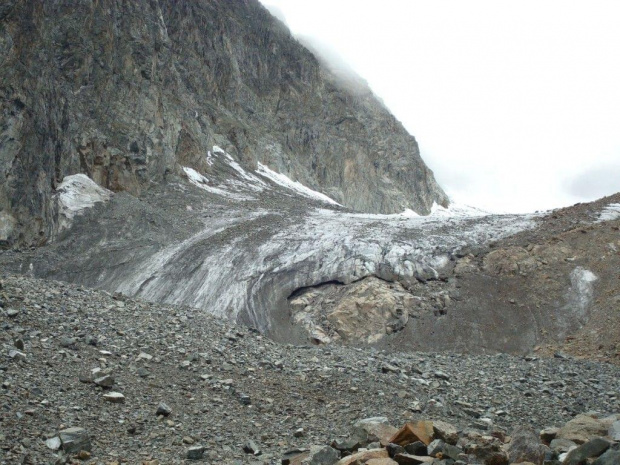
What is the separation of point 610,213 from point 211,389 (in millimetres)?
24328

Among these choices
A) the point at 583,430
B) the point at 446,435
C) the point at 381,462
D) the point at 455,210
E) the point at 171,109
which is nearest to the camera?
the point at 381,462

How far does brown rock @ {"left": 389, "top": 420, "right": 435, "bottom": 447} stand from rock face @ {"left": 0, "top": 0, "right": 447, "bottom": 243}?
24.6m

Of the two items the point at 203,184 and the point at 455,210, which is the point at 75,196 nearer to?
the point at 203,184

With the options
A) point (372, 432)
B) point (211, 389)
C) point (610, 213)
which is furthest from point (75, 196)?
Answer: point (610, 213)

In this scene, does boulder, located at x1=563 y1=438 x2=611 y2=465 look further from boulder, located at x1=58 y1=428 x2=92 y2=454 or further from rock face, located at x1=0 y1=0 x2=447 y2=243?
rock face, located at x1=0 y1=0 x2=447 y2=243

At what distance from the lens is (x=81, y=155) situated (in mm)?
36125

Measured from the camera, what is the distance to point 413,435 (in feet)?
26.9

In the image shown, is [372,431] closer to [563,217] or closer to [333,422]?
[333,422]

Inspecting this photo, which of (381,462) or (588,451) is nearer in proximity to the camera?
(588,451)

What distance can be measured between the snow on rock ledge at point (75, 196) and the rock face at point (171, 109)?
533mm

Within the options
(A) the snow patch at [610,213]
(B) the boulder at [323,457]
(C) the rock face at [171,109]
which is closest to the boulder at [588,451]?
(B) the boulder at [323,457]

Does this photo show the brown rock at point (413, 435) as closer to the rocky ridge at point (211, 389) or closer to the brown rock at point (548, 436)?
the rocky ridge at point (211, 389)

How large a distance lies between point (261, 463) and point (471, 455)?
3217mm

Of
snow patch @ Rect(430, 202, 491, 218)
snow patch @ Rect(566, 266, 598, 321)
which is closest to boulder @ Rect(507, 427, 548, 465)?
snow patch @ Rect(566, 266, 598, 321)
